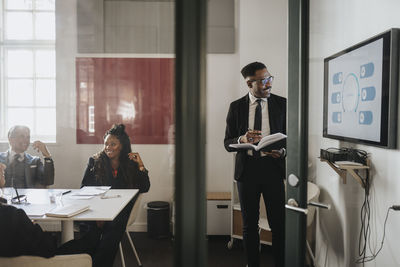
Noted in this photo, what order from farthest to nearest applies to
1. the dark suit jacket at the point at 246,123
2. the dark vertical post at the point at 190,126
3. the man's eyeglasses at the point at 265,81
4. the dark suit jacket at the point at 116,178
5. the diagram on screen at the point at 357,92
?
the man's eyeglasses at the point at 265,81
the dark suit jacket at the point at 246,123
the diagram on screen at the point at 357,92
the dark suit jacket at the point at 116,178
the dark vertical post at the point at 190,126

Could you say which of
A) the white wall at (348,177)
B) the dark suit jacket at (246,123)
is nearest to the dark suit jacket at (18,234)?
the dark suit jacket at (246,123)

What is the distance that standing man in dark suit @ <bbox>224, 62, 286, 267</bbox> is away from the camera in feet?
6.21

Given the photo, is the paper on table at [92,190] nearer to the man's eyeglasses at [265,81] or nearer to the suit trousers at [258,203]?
the suit trousers at [258,203]

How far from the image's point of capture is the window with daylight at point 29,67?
1117mm

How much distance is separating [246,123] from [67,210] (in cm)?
105

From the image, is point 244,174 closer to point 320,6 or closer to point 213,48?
point 213,48

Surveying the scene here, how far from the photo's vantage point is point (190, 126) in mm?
1060

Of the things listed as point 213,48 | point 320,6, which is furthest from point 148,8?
point 320,6

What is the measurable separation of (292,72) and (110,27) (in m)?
0.80

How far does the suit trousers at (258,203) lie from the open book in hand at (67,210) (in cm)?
96

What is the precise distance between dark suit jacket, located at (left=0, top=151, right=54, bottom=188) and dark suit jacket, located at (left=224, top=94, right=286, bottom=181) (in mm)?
888

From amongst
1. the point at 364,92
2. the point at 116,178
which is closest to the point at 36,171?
the point at 116,178

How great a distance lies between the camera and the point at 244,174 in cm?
194

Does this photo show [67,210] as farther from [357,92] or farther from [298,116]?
[357,92]
